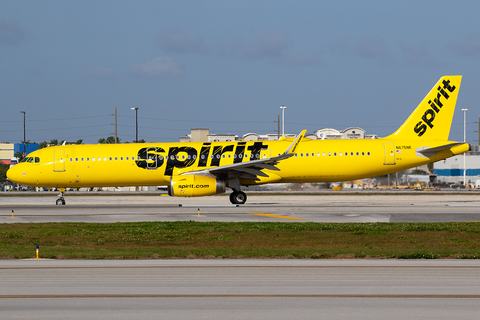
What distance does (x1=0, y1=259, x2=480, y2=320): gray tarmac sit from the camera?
28.7ft

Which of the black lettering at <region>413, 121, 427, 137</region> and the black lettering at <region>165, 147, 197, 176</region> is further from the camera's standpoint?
the black lettering at <region>413, 121, 427, 137</region>

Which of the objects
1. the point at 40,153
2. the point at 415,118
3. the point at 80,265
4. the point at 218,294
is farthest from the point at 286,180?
the point at 218,294

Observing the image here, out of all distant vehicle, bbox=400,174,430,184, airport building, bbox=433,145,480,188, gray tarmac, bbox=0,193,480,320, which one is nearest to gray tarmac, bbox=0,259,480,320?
gray tarmac, bbox=0,193,480,320

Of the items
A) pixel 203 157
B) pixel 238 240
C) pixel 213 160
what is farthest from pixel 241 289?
pixel 203 157

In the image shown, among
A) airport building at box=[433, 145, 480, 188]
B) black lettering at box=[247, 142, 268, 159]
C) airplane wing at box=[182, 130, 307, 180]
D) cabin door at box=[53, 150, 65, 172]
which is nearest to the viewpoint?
airplane wing at box=[182, 130, 307, 180]

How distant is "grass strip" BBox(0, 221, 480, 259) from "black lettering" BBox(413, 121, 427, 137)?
15.8 meters

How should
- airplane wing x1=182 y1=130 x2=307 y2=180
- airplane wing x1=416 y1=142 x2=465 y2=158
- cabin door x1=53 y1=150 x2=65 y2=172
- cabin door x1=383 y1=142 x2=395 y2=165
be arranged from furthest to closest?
cabin door x1=53 y1=150 x2=65 y2=172
cabin door x1=383 y1=142 x2=395 y2=165
airplane wing x1=416 y1=142 x2=465 y2=158
airplane wing x1=182 y1=130 x2=307 y2=180

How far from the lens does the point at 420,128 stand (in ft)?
125

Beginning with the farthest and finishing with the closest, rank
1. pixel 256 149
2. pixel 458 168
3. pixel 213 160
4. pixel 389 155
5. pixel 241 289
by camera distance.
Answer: pixel 458 168, pixel 389 155, pixel 256 149, pixel 213 160, pixel 241 289

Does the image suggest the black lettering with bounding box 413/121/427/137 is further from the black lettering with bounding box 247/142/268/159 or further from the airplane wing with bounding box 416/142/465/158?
the black lettering with bounding box 247/142/268/159

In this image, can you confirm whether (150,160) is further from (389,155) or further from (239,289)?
(239,289)

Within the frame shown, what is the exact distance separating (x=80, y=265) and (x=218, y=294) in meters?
5.00

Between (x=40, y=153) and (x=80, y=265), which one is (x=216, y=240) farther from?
(x=40, y=153)

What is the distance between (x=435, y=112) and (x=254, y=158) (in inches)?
536
